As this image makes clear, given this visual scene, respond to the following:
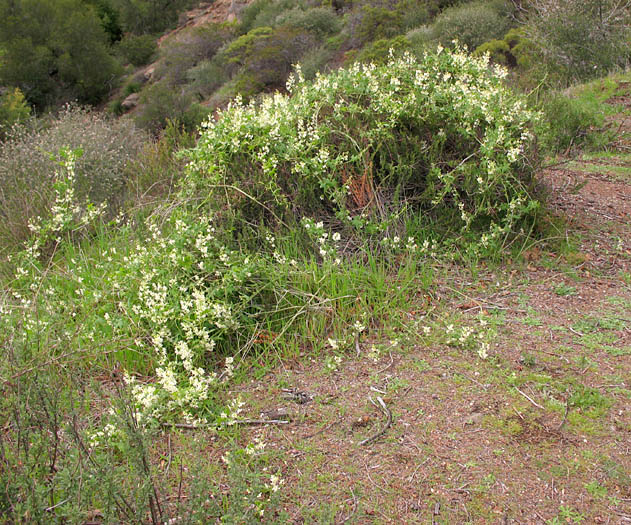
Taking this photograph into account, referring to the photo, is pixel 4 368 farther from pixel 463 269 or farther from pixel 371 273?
pixel 463 269

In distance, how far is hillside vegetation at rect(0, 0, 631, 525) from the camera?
2.25 meters

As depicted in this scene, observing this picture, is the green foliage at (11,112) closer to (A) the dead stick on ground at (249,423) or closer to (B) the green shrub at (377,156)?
(B) the green shrub at (377,156)

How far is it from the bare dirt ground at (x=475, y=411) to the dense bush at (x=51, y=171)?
352 cm

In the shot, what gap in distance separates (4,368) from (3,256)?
11.5 ft

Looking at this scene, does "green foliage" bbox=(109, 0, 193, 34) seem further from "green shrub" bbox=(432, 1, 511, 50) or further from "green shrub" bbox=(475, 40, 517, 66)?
"green shrub" bbox=(475, 40, 517, 66)

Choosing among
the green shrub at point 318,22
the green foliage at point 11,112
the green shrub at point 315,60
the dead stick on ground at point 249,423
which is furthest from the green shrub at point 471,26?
the dead stick on ground at point 249,423

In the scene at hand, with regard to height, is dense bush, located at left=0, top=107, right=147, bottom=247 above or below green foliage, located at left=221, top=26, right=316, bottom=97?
above

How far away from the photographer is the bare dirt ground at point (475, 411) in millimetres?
2266

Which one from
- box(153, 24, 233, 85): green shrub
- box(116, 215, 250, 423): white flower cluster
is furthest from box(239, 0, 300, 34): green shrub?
box(116, 215, 250, 423): white flower cluster

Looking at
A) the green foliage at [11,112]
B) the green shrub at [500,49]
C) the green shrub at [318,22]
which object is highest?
the green foliage at [11,112]

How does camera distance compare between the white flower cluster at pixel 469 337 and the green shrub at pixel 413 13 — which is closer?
the white flower cluster at pixel 469 337

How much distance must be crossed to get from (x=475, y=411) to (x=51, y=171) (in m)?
5.48

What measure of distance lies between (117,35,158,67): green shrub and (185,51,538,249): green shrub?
82.3ft

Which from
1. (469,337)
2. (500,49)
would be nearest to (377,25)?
(500,49)
